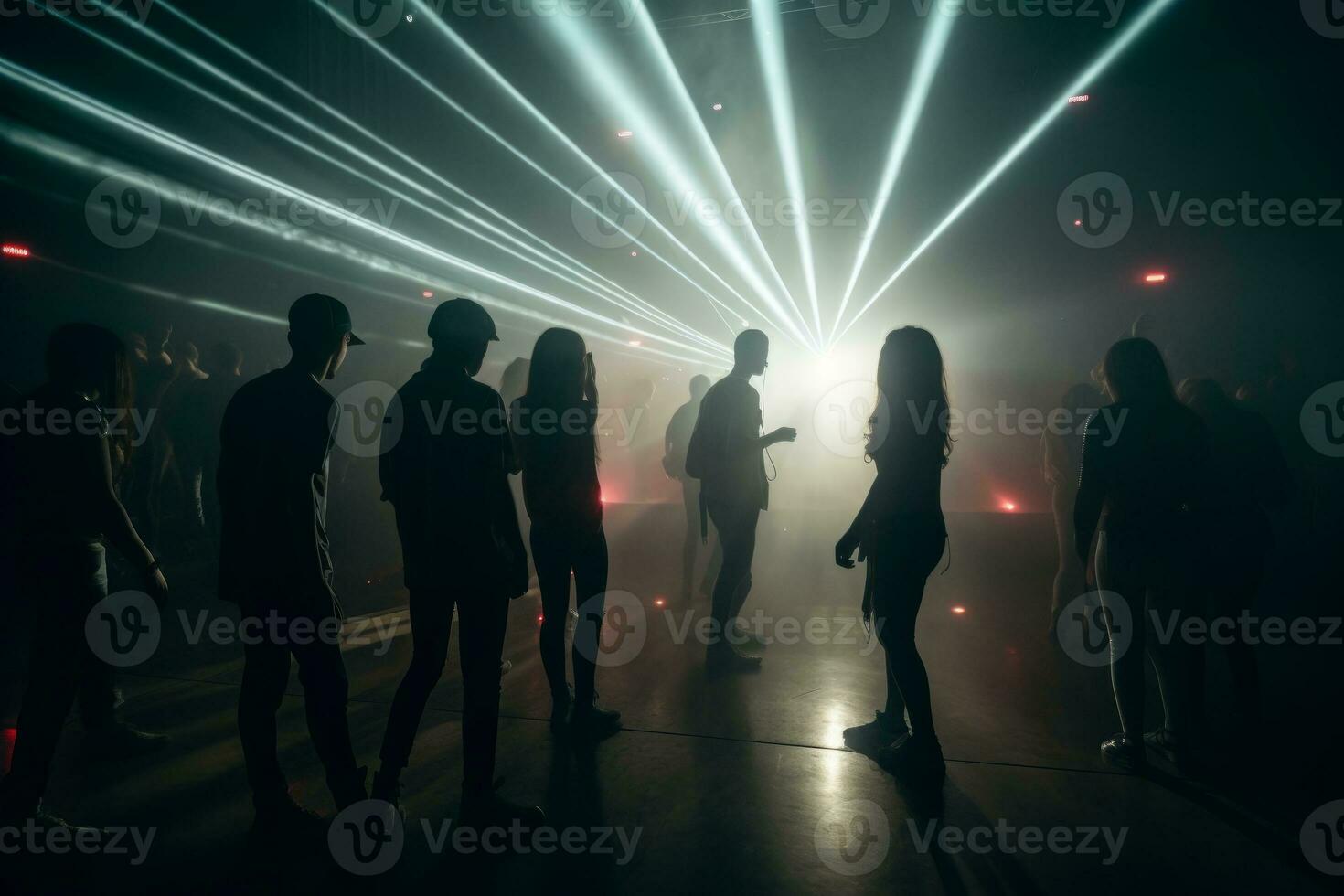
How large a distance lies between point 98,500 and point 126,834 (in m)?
1.24

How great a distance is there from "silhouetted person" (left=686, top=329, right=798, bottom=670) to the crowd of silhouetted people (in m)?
0.08

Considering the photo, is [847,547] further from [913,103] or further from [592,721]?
[913,103]

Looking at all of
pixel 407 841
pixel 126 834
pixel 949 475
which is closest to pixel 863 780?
pixel 407 841

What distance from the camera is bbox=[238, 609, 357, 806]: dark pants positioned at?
6.33 ft

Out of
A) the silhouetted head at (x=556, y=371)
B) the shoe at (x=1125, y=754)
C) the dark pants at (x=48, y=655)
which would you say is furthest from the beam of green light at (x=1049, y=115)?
the dark pants at (x=48, y=655)

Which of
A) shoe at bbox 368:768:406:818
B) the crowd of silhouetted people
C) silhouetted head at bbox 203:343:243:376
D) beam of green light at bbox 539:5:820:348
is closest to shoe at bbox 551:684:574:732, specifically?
the crowd of silhouetted people

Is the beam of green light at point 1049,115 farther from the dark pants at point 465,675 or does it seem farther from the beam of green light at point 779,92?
the dark pants at point 465,675

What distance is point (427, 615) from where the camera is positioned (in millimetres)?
2051

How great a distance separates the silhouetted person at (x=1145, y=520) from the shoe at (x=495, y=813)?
2.61 metres

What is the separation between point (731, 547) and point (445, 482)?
89.8 inches

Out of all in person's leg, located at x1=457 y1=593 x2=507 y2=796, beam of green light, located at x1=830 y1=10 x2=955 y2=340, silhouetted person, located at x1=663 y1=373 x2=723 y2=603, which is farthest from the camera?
beam of green light, located at x1=830 y1=10 x2=955 y2=340

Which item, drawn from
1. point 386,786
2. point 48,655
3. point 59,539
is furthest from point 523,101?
point 386,786

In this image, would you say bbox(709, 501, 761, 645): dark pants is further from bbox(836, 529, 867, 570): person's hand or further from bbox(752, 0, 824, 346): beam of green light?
bbox(752, 0, 824, 346): beam of green light

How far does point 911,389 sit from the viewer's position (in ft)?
8.54
